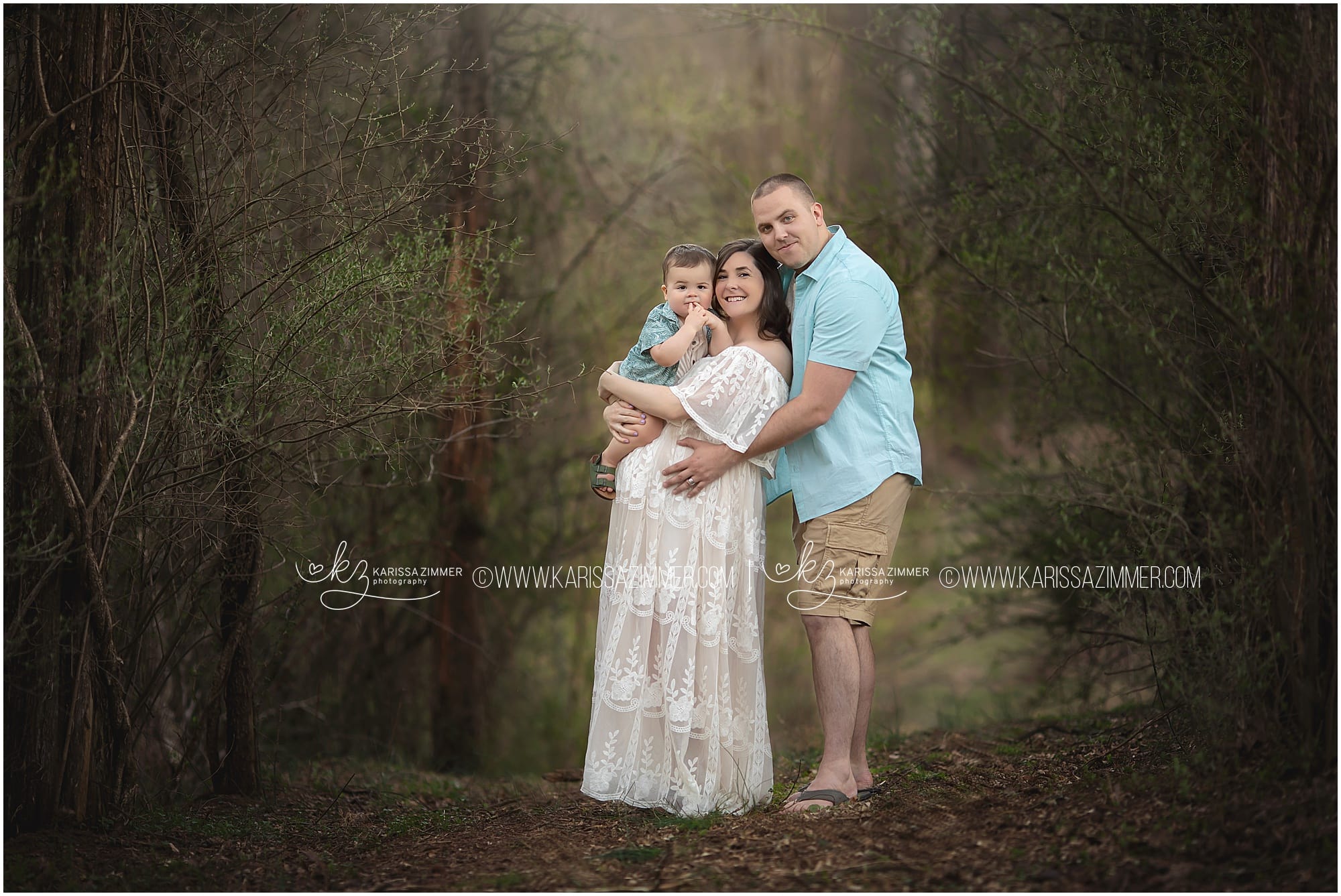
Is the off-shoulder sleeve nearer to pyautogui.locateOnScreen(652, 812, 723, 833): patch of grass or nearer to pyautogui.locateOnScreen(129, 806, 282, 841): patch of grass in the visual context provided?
pyautogui.locateOnScreen(652, 812, 723, 833): patch of grass

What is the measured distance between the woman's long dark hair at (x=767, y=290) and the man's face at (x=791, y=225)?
6 cm

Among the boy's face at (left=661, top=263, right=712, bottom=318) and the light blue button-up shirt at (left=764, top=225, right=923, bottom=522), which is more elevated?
the boy's face at (left=661, top=263, right=712, bottom=318)

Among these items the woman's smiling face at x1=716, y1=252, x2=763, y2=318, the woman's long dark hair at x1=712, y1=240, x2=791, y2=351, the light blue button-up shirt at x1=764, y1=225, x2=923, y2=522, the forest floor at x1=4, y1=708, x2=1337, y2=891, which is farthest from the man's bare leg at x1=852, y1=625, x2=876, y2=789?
the woman's smiling face at x1=716, y1=252, x2=763, y2=318

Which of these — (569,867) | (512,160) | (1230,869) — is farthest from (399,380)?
(1230,869)

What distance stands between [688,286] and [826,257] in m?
0.49

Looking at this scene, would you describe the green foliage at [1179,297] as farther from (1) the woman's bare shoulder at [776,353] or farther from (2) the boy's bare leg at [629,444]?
(2) the boy's bare leg at [629,444]

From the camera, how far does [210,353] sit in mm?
3820

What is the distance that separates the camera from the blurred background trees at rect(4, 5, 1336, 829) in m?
3.30

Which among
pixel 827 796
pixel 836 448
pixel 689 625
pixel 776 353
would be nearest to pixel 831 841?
pixel 827 796

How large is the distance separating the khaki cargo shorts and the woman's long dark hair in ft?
2.10

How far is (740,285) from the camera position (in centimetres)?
378

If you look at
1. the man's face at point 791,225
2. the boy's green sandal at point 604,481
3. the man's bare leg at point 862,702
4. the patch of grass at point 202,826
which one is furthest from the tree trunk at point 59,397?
the man's bare leg at point 862,702

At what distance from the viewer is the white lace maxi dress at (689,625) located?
3639 mm

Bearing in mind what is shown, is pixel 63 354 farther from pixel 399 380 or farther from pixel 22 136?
pixel 399 380
